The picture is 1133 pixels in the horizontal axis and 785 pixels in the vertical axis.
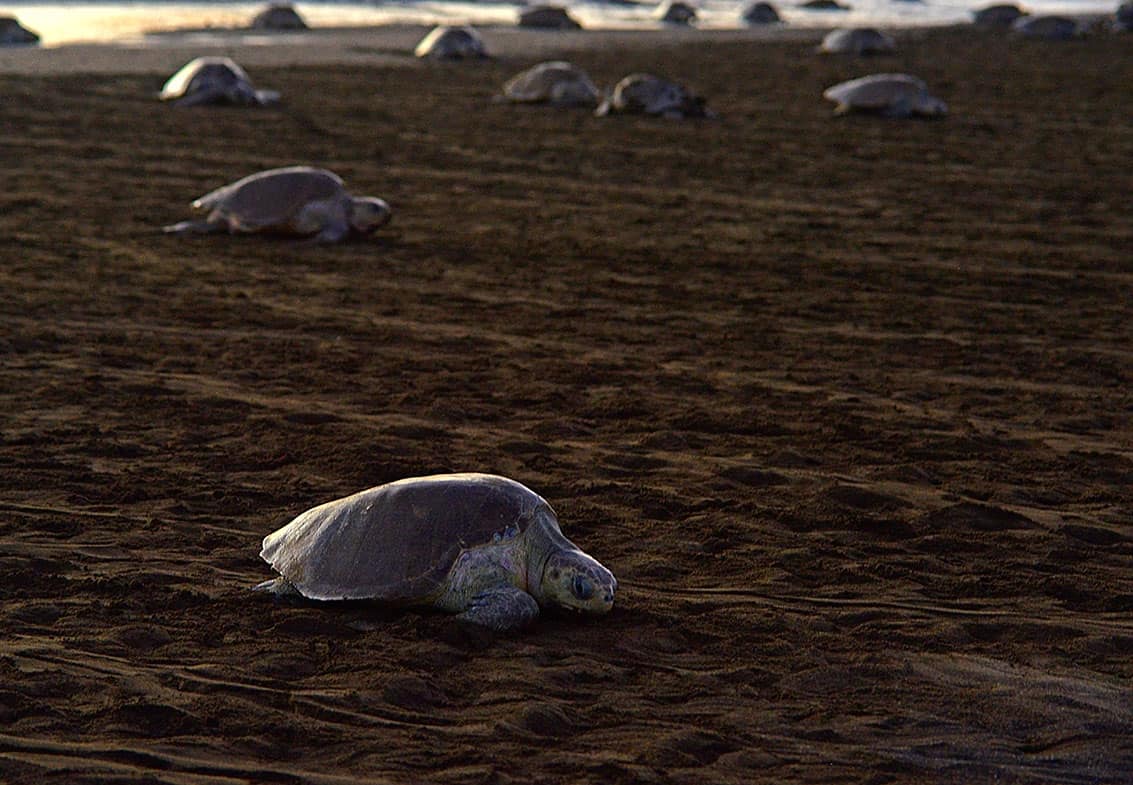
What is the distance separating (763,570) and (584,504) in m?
0.85

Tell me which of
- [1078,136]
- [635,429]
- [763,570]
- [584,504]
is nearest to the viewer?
[763,570]

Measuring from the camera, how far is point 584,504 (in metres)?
5.32

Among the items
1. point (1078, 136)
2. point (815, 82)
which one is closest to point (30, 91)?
point (815, 82)

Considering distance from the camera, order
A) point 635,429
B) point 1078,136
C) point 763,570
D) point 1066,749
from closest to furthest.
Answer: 1. point 1066,749
2. point 763,570
3. point 635,429
4. point 1078,136

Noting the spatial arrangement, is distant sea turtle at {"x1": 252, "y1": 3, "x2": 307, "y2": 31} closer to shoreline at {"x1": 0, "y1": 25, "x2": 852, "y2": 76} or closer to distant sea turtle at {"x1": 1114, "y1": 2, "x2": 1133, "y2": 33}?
shoreline at {"x1": 0, "y1": 25, "x2": 852, "y2": 76}

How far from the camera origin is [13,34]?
2573cm

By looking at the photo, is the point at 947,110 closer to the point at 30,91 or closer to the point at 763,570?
the point at 30,91

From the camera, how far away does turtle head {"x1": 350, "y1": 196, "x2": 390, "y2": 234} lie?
10.2m

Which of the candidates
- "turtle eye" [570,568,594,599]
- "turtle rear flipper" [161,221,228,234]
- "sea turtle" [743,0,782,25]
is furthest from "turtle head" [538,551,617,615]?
"sea turtle" [743,0,782,25]

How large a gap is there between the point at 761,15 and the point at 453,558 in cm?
4363

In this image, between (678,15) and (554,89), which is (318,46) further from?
(678,15)

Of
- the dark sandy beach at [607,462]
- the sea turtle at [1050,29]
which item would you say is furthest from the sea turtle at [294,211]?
the sea turtle at [1050,29]

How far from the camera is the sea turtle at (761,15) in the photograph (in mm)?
45375

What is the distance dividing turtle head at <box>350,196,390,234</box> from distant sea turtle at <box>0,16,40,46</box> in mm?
18009
